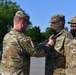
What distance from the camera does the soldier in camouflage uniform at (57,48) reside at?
Answer: 6527 mm

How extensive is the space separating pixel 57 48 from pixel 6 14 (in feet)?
194

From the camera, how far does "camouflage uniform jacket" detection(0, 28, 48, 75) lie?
6.02m

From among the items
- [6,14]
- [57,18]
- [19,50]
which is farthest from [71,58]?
[6,14]

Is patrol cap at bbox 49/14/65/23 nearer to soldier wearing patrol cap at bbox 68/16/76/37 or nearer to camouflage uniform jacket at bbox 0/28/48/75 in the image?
soldier wearing patrol cap at bbox 68/16/76/37

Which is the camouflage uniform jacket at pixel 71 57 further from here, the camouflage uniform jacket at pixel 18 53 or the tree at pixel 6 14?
the tree at pixel 6 14

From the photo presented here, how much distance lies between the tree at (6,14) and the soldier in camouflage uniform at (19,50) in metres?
54.3

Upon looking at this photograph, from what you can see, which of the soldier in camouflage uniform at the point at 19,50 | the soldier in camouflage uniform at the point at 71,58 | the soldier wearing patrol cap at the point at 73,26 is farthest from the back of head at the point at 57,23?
the soldier in camouflage uniform at the point at 19,50

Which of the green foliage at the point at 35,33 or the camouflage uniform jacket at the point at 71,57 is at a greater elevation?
the green foliage at the point at 35,33

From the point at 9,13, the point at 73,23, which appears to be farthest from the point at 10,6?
the point at 73,23

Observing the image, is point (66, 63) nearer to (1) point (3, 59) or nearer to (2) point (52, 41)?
(2) point (52, 41)

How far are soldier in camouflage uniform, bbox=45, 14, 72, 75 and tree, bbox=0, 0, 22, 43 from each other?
53842 mm

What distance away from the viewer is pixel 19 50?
19.8 ft

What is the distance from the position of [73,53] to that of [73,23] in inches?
26.1

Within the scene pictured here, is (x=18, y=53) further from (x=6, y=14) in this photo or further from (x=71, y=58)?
(x=6, y=14)
